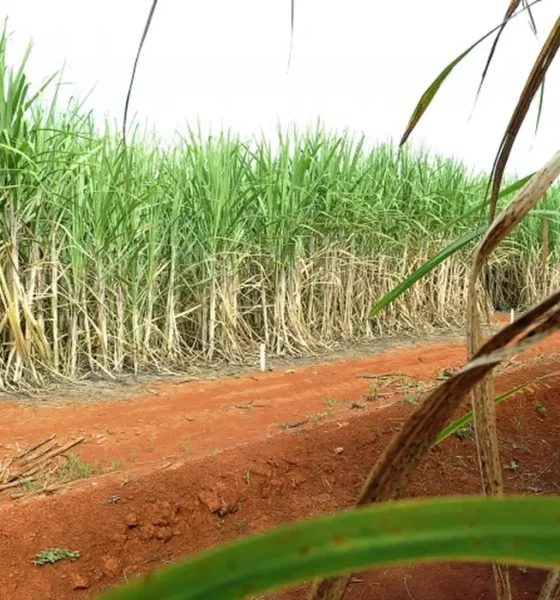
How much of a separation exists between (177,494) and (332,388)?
6.69 ft

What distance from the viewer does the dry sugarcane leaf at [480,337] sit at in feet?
1.41

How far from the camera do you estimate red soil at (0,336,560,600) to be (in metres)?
1.74

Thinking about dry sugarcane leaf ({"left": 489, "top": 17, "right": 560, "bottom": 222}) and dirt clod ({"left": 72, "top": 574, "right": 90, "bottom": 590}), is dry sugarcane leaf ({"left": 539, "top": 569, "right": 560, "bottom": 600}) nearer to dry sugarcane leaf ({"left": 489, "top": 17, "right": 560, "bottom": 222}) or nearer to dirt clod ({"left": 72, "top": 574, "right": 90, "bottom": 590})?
dry sugarcane leaf ({"left": 489, "top": 17, "right": 560, "bottom": 222})

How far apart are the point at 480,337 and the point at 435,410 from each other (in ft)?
0.95

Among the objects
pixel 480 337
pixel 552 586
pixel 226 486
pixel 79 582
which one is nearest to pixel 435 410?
pixel 480 337

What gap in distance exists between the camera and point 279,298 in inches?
208

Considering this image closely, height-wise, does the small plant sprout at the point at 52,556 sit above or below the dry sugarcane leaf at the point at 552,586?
below

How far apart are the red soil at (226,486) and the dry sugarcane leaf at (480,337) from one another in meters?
1.24

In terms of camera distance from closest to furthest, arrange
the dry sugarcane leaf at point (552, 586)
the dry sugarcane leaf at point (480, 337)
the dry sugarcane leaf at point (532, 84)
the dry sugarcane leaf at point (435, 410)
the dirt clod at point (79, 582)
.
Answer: the dry sugarcane leaf at point (435, 410)
the dry sugarcane leaf at point (480, 337)
the dry sugarcane leaf at point (532, 84)
the dry sugarcane leaf at point (552, 586)
the dirt clod at point (79, 582)

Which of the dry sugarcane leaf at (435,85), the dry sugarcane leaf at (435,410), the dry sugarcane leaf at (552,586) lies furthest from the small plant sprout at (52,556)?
the dry sugarcane leaf at (435,410)

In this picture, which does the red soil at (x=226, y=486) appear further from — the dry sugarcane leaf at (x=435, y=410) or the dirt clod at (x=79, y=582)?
the dry sugarcane leaf at (x=435, y=410)

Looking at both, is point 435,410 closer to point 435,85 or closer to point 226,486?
point 435,85

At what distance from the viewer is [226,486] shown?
6.78ft

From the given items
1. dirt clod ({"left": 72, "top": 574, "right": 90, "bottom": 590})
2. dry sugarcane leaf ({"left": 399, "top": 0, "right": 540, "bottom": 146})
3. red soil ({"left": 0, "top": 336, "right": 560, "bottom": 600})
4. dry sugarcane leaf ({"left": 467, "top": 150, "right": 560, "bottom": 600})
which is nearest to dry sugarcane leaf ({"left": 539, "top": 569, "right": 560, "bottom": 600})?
dry sugarcane leaf ({"left": 467, "top": 150, "right": 560, "bottom": 600})
